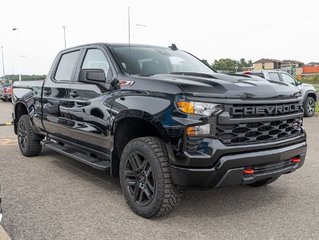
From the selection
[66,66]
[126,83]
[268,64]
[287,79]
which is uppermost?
[66,66]

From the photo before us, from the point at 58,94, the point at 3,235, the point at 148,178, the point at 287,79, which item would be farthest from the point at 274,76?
the point at 3,235

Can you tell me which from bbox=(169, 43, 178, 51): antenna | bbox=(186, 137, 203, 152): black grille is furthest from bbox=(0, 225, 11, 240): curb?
bbox=(169, 43, 178, 51): antenna

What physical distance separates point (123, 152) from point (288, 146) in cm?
170

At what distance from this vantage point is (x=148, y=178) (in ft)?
11.7

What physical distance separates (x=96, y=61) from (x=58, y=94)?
946 mm

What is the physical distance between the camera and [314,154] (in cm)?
652

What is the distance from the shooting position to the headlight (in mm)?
3188

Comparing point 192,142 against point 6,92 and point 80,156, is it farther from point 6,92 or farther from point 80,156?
point 6,92

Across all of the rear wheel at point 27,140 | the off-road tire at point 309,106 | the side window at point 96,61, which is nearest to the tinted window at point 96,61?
the side window at point 96,61

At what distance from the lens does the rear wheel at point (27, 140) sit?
6324mm

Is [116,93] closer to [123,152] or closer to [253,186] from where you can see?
[123,152]

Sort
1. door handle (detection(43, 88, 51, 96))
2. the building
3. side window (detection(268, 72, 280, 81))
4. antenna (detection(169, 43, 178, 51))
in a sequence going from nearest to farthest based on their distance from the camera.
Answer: antenna (detection(169, 43, 178, 51))
door handle (detection(43, 88, 51, 96))
side window (detection(268, 72, 280, 81))
the building

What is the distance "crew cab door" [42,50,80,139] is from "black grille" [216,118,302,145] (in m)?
2.50

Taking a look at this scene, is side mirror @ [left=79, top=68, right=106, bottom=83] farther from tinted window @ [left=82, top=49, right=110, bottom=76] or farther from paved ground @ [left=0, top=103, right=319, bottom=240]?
paved ground @ [left=0, top=103, right=319, bottom=240]
